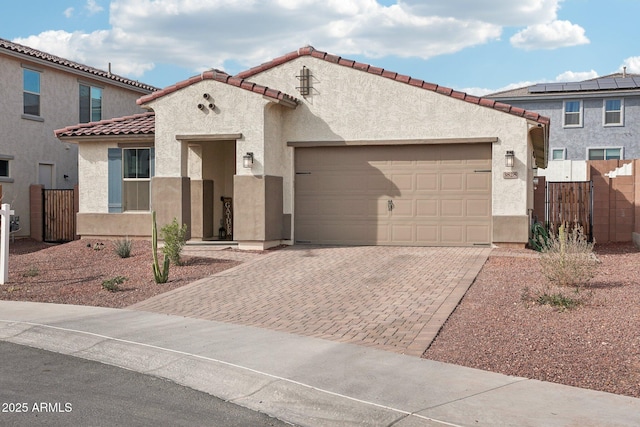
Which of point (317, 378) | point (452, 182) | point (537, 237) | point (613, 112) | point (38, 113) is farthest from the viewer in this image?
point (613, 112)

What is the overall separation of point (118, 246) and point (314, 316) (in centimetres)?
849

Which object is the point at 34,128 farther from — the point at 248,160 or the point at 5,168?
the point at 248,160

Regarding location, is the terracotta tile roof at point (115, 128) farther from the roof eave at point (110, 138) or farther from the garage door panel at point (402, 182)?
the garage door panel at point (402, 182)

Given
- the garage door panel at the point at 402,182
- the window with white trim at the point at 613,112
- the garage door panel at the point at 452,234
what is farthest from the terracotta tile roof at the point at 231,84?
the window with white trim at the point at 613,112

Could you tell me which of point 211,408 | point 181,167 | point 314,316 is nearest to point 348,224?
point 181,167

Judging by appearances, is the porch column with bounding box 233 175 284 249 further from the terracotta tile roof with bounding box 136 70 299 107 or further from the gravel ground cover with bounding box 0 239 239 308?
the terracotta tile roof with bounding box 136 70 299 107

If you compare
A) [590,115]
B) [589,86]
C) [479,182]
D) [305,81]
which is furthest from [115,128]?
[589,86]

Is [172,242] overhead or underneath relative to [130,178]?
underneath

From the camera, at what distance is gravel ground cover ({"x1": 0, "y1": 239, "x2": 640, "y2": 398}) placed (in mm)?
7789

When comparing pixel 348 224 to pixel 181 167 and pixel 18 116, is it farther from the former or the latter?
pixel 18 116

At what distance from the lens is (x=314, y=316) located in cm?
1077

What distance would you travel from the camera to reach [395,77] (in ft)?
60.7

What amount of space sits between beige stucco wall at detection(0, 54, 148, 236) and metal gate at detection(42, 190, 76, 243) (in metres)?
1.09

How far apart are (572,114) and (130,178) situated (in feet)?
80.8
